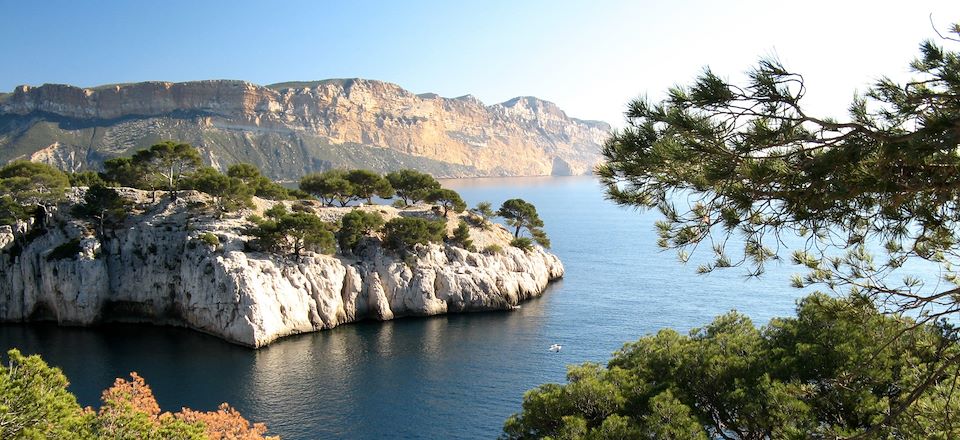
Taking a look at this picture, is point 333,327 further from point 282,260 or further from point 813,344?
point 813,344

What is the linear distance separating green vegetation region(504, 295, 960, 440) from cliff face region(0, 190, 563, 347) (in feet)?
83.7

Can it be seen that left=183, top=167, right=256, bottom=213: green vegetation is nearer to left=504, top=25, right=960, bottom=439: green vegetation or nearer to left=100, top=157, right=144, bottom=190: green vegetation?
left=100, top=157, right=144, bottom=190: green vegetation

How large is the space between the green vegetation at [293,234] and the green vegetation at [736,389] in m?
28.0

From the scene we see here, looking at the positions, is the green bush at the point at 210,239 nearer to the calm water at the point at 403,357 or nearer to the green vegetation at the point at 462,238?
the calm water at the point at 403,357

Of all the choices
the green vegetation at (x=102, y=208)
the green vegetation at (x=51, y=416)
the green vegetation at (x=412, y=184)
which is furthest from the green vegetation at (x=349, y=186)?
the green vegetation at (x=51, y=416)

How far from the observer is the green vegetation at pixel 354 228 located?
47.4 meters

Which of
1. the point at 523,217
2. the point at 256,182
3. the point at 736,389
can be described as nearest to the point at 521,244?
the point at 523,217

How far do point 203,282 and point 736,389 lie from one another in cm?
3459

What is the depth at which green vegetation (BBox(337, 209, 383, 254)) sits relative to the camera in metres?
47.4

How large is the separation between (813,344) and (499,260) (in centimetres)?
3636

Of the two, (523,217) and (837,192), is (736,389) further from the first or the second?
(523,217)

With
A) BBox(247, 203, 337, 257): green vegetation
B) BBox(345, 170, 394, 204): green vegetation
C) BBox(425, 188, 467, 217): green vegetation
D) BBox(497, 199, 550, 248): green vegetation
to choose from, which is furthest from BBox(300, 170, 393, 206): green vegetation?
BBox(247, 203, 337, 257): green vegetation

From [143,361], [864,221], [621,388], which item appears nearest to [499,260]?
[143,361]

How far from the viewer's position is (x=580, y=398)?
59.6ft
